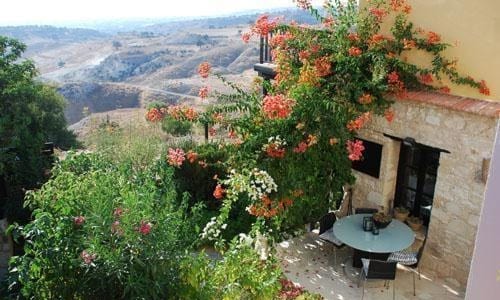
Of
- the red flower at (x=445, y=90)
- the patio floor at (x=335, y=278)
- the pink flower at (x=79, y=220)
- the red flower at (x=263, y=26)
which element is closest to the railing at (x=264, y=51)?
the red flower at (x=263, y=26)

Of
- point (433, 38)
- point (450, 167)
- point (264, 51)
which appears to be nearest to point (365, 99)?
point (433, 38)

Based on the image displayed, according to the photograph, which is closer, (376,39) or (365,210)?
(376,39)

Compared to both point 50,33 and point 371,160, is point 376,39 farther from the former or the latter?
point 50,33

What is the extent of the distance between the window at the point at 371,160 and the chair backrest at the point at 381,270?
2.10m

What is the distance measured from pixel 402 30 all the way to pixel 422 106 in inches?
53.9

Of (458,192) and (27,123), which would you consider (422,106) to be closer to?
(458,192)

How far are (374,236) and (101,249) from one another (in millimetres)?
4753

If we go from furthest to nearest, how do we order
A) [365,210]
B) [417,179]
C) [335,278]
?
[365,210] < [417,179] < [335,278]

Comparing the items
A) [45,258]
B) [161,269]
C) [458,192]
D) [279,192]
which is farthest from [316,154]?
[45,258]

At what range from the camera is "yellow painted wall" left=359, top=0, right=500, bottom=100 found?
6.77m

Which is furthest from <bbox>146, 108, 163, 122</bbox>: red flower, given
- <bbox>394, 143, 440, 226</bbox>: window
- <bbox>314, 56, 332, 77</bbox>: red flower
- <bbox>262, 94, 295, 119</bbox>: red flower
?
<bbox>394, 143, 440, 226</bbox>: window

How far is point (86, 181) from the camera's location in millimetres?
5387

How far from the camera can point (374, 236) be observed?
765 cm

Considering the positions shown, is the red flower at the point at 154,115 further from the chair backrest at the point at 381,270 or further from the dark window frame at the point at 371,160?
the chair backrest at the point at 381,270
